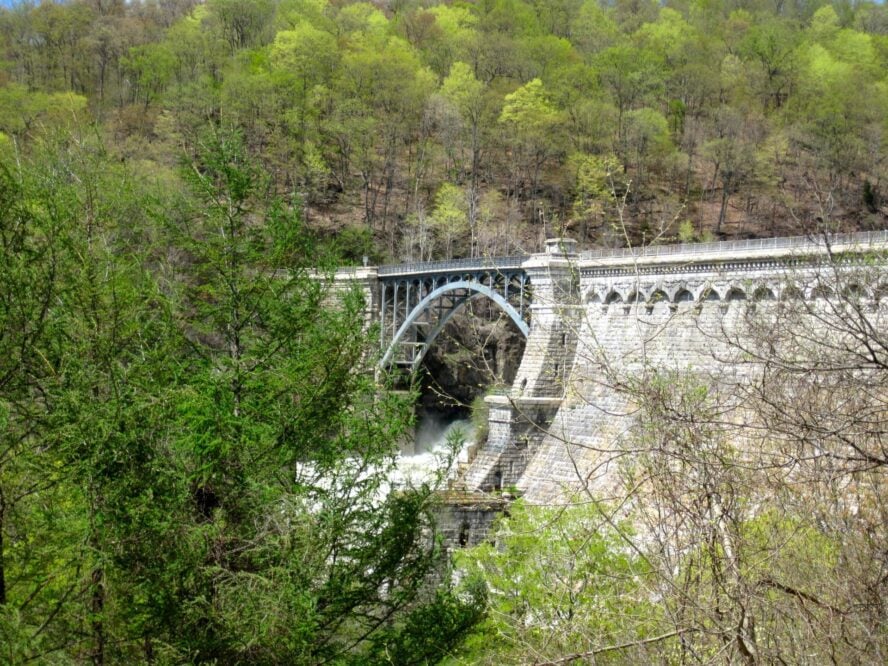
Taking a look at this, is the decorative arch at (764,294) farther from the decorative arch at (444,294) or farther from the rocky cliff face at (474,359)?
the rocky cliff face at (474,359)

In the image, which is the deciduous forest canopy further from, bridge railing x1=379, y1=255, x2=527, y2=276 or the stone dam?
bridge railing x1=379, y1=255, x2=527, y2=276

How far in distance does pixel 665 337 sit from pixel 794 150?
3338cm

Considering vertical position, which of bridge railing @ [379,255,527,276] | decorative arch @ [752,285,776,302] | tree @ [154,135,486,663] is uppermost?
bridge railing @ [379,255,527,276]

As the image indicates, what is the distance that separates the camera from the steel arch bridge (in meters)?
27.3

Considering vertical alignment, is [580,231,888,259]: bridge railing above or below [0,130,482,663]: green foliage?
above

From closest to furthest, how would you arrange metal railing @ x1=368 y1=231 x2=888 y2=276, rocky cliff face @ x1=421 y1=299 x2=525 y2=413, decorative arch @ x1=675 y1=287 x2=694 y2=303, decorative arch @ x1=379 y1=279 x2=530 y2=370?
1. metal railing @ x1=368 y1=231 x2=888 y2=276
2. decorative arch @ x1=675 y1=287 x2=694 y2=303
3. decorative arch @ x1=379 y1=279 x2=530 y2=370
4. rocky cliff face @ x1=421 y1=299 x2=525 y2=413

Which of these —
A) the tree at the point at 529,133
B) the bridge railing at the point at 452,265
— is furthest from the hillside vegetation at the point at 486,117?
the bridge railing at the point at 452,265

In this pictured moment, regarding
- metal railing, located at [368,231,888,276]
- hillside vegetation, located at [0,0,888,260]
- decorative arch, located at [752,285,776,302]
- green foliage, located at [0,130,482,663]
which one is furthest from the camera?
hillside vegetation, located at [0,0,888,260]

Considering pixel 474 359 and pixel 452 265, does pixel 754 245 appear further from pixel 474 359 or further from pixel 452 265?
pixel 474 359

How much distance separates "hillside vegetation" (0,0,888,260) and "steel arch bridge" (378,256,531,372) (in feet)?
18.8

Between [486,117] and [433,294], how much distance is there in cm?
2409

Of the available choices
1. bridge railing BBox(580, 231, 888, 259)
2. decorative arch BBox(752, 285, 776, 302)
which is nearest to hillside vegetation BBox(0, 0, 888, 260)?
bridge railing BBox(580, 231, 888, 259)

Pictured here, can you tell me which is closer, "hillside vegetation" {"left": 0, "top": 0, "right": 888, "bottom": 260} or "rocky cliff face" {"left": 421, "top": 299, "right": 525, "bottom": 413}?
"rocky cliff face" {"left": 421, "top": 299, "right": 525, "bottom": 413}

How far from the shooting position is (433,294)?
32.0 m
